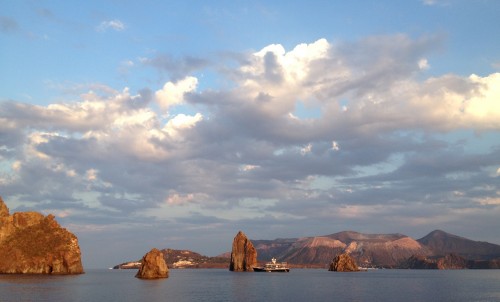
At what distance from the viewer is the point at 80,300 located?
115938mm

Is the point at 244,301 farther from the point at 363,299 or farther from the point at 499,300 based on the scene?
the point at 499,300

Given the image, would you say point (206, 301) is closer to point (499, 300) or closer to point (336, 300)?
point (336, 300)

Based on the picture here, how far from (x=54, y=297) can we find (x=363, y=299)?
245 feet

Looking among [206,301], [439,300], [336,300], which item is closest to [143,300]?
[206,301]

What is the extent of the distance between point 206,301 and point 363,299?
39.4m

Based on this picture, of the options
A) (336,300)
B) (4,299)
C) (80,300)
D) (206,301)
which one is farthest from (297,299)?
(4,299)

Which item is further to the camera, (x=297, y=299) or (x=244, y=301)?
(x=297, y=299)

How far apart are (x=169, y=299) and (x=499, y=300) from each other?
78164 mm

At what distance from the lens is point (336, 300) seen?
12006 centimetres

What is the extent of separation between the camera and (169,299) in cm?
Answer: 11900

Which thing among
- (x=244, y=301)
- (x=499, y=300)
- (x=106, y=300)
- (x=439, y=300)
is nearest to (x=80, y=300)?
(x=106, y=300)

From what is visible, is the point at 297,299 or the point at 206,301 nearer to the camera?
the point at 206,301

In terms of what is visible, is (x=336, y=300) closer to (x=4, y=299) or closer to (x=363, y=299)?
(x=363, y=299)

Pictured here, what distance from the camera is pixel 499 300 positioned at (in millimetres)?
120125
